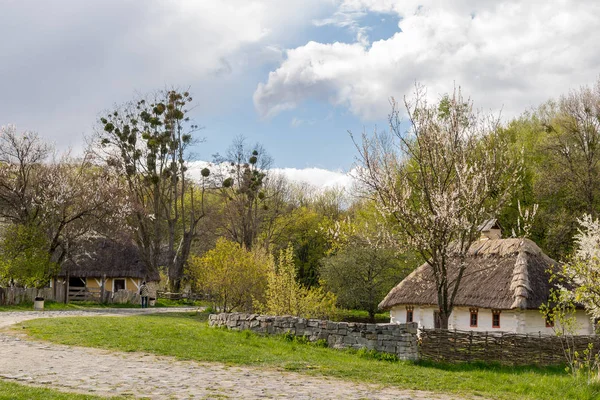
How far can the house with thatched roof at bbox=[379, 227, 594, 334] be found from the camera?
27094mm

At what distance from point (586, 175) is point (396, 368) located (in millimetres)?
26536

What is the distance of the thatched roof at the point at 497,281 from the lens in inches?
1067

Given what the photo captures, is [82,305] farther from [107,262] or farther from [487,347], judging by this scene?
[487,347]

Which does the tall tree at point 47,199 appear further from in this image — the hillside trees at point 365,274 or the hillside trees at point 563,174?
the hillside trees at point 563,174

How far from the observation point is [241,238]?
55812mm

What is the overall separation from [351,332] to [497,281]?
1227 centimetres

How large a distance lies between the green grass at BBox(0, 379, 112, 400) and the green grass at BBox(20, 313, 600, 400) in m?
5.22

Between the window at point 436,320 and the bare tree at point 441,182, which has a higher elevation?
the bare tree at point 441,182

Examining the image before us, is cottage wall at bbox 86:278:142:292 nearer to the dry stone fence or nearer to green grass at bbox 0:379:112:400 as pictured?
the dry stone fence

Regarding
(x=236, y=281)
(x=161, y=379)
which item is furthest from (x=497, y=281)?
(x=161, y=379)

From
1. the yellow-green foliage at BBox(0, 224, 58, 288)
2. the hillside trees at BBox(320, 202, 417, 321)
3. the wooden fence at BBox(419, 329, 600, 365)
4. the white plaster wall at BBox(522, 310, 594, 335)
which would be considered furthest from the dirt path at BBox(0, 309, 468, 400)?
the hillside trees at BBox(320, 202, 417, 321)

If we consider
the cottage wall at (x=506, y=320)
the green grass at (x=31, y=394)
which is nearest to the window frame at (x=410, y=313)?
Result: the cottage wall at (x=506, y=320)

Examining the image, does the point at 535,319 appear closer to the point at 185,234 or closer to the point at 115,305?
the point at 115,305

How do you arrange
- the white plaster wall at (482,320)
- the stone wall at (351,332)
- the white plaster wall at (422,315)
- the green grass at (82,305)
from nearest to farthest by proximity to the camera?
the stone wall at (351,332) → the white plaster wall at (482,320) → the white plaster wall at (422,315) → the green grass at (82,305)
